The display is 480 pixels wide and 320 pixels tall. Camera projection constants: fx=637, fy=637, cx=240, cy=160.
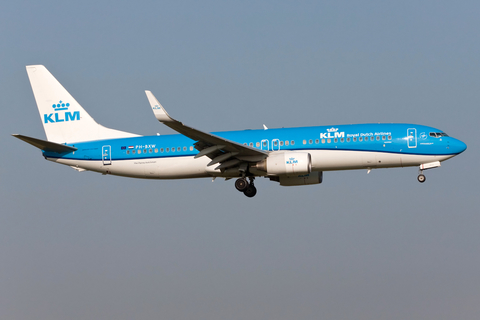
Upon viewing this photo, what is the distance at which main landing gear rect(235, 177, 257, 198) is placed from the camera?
133 ft

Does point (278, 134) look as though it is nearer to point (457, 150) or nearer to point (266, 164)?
point (266, 164)

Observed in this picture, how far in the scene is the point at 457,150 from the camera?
38125 mm

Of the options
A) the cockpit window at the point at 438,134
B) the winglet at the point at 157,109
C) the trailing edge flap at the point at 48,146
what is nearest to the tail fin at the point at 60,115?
the trailing edge flap at the point at 48,146

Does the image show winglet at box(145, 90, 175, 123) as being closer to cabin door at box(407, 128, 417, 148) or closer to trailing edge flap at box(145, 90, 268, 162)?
trailing edge flap at box(145, 90, 268, 162)

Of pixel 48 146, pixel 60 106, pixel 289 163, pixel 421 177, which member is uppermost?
pixel 60 106

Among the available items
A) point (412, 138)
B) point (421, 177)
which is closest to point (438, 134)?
point (412, 138)

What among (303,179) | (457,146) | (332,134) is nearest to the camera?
(457,146)

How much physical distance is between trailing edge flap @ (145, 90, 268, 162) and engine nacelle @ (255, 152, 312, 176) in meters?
0.78

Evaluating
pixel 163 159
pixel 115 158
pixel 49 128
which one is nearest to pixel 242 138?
pixel 163 159

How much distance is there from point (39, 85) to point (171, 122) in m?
15.5

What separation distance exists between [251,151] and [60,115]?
1502 cm

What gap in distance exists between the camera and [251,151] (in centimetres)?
3750

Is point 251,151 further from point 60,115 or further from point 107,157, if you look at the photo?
point 60,115

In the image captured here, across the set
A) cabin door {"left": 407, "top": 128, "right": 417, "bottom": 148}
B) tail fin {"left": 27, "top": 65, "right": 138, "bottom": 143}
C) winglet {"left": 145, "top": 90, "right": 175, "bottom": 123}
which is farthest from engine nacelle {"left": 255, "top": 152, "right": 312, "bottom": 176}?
tail fin {"left": 27, "top": 65, "right": 138, "bottom": 143}
